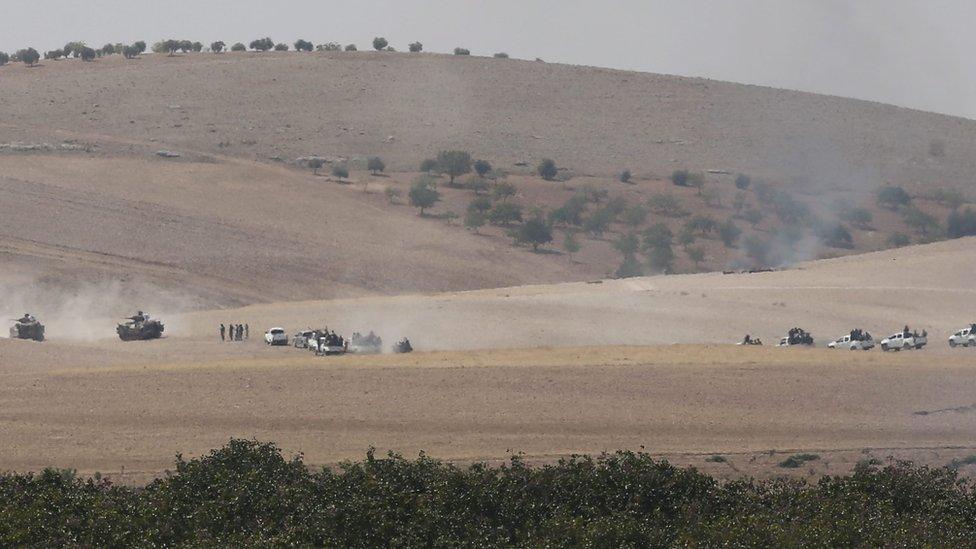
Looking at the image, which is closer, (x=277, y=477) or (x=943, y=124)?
(x=277, y=477)

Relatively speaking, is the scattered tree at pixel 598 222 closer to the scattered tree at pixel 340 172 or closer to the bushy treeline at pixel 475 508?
the scattered tree at pixel 340 172

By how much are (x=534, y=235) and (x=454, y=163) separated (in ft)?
77.1

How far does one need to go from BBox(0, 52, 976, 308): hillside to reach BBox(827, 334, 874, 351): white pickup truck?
125 feet

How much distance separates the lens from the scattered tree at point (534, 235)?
403ft

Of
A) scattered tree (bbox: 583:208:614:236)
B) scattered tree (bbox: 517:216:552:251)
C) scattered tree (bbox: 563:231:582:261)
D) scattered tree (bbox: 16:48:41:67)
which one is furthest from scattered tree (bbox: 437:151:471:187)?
scattered tree (bbox: 16:48:41:67)

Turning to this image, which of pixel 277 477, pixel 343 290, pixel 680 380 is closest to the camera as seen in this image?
pixel 277 477

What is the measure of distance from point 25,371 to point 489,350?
17.8 m

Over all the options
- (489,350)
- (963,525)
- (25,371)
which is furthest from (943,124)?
(963,525)

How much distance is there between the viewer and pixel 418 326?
73.1 meters

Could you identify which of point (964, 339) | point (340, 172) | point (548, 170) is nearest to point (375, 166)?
point (340, 172)

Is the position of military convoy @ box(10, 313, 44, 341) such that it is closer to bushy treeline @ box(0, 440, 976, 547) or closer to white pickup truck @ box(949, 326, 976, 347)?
bushy treeline @ box(0, 440, 976, 547)

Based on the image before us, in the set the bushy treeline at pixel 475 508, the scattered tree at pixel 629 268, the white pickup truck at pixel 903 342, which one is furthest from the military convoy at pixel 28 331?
the scattered tree at pixel 629 268

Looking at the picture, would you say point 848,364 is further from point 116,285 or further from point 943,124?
point 943,124

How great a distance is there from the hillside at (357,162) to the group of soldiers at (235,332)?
13.6 m
